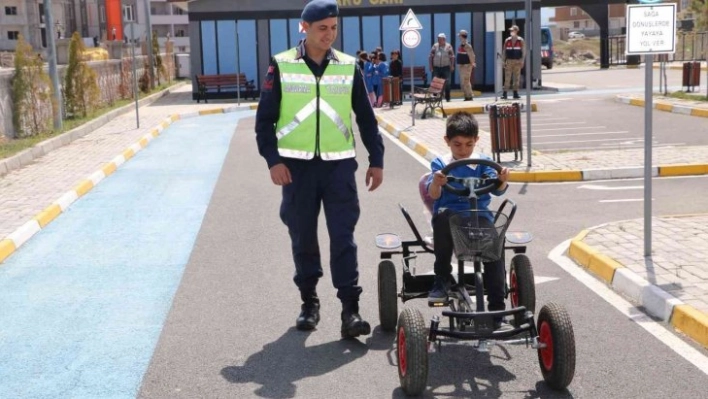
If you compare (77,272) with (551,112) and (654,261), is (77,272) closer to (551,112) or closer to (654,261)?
(654,261)

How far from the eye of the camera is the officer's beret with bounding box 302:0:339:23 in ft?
18.6

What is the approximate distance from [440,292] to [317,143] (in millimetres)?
1173

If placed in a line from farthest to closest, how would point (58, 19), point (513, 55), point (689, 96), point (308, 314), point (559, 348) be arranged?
point (58, 19), point (513, 55), point (689, 96), point (308, 314), point (559, 348)

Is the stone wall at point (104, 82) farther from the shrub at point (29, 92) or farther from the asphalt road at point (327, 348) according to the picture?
the asphalt road at point (327, 348)

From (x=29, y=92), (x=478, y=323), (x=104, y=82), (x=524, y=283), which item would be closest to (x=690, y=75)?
(x=104, y=82)

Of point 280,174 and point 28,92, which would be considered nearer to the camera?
point 280,174

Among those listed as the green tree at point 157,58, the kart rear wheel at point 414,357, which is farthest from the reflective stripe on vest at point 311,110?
the green tree at point 157,58

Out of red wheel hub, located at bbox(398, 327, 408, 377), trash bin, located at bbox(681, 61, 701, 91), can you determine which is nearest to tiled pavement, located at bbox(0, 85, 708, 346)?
red wheel hub, located at bbox(398, 327, 408, 377)

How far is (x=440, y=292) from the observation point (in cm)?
551

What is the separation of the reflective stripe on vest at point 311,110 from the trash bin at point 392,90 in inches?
833

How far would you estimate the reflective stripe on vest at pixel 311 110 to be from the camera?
5.84m

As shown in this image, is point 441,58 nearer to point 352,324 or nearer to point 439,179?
point 352,324

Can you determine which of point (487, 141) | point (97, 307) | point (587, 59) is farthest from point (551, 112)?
point (587, 59)

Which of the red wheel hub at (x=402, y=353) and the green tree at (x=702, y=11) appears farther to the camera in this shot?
the green tree at (x=702, y=11)
